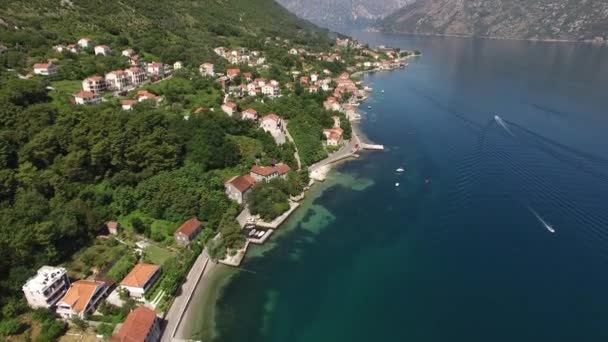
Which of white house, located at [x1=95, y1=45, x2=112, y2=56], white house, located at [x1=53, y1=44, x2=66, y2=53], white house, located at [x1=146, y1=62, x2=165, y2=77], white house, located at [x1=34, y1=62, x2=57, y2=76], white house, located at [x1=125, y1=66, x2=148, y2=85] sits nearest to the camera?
white house, located at [x1=34, y1=62, x2=57, y2=76]

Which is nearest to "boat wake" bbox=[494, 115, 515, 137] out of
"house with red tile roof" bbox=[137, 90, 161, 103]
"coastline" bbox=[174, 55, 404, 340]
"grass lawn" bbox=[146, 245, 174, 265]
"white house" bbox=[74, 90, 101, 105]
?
"coastline" bbox=[174, 55, 404, 340]

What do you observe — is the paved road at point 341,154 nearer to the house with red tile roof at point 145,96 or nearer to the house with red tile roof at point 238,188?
the house with red tile roof at point 238,188

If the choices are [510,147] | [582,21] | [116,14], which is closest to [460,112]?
[510,147]

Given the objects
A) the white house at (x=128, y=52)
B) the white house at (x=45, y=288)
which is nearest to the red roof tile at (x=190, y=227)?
the white house at (x=45, y=288)

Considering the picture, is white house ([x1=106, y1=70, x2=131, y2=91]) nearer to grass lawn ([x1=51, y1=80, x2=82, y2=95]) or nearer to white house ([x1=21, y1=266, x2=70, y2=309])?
grass lawn ([x1=51, y1=80, x2=82, y2=95])

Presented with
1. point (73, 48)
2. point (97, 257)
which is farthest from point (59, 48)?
point (97, 257)

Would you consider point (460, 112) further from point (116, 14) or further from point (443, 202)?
point (116, 14)
